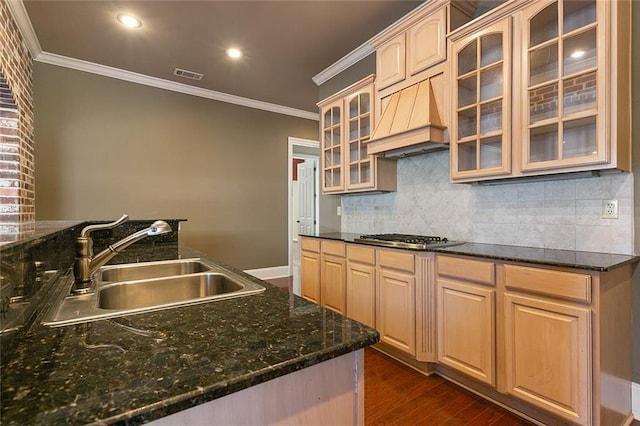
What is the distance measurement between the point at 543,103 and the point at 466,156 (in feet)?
1.75

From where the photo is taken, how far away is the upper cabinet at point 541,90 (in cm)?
159

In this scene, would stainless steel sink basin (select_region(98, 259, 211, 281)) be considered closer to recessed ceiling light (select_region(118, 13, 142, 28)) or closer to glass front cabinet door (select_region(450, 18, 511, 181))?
glass front cabinet door (select_region(450, 18, 511, 181))

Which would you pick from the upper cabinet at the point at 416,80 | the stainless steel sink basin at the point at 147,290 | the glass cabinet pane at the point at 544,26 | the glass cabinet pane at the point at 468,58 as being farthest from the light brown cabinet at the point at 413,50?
the stainless steel sink basin at the point at 147,290

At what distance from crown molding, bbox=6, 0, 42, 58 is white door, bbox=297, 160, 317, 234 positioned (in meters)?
4.01

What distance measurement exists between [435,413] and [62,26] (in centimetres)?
437

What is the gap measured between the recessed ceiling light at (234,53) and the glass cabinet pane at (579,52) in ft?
9.43

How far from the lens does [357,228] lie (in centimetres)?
361

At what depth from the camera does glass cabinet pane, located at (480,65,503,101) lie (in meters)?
2.05

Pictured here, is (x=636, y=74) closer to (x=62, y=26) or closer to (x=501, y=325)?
(x=501, y=325)

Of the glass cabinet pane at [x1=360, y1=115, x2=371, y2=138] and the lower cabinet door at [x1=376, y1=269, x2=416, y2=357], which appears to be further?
the glass cabinet pane at [x1=360, y1=115, x2=371, y2=138]

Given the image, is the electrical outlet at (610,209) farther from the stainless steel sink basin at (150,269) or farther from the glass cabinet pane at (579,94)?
the stainless steel sink basin at (150,269)

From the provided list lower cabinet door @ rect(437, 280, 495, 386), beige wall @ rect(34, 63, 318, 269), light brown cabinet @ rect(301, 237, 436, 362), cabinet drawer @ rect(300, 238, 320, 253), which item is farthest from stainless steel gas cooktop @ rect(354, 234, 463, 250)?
beige wall @ rect(34, 63, 318, 269)

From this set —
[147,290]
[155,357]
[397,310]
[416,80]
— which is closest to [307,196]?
[416,80]

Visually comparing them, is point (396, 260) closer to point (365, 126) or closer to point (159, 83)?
point (365, 126)
